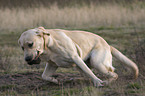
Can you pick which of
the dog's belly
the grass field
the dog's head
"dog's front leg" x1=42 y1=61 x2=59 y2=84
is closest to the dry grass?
the grass field

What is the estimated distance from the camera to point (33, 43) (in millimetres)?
5082

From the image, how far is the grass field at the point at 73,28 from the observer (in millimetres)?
5320

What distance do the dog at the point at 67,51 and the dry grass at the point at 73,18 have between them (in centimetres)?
1013

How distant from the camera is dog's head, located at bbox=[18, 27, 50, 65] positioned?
16.6 feet

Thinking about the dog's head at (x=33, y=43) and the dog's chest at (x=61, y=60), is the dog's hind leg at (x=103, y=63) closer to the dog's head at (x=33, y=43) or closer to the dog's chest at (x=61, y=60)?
the dog's chest at (x=61, y=60)

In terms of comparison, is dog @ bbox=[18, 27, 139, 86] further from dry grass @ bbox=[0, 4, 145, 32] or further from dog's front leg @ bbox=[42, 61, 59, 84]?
dry grass @ bbox=[0, 4, 145, 32]

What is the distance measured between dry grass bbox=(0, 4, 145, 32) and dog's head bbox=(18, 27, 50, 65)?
431 inches

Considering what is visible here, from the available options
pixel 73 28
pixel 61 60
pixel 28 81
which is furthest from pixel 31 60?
pixel 73 28

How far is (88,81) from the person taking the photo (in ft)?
19.9

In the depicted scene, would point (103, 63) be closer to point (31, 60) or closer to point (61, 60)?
point (61, 60)

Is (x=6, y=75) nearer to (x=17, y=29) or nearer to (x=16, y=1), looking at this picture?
(x=17, y=29)

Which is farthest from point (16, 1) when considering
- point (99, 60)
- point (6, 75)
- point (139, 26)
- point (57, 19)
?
point (99, 60)

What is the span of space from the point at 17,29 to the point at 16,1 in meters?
7.27

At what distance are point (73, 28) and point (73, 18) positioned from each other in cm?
125
